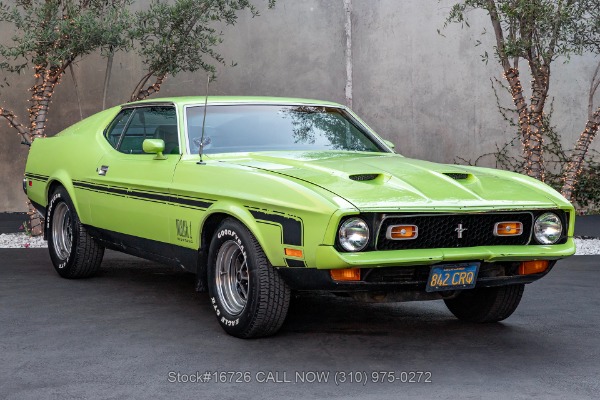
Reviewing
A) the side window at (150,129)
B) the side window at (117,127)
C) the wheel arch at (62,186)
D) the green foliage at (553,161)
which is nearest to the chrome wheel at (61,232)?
the wheel arch at (62,186)

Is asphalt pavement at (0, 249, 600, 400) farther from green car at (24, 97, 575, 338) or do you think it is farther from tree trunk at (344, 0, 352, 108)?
tree trunk at (344, 0, 352, 108)

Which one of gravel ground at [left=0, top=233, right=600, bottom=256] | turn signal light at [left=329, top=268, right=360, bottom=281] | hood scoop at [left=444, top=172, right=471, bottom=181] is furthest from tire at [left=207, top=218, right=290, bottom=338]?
gravel ground at [left=0, top=233, right=600, bottom=256]

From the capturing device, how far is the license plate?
5340 mm

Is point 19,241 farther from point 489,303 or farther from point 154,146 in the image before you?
point 489,303

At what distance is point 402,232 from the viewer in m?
5.26

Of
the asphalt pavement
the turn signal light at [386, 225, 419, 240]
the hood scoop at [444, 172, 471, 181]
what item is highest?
the hood scoop at [444, 172, 471, 181]

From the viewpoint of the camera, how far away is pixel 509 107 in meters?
14.4

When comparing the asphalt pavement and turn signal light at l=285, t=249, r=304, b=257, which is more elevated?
turn signal light at l=285, t=249, r=304, b=257

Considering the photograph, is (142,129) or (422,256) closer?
(422,256)

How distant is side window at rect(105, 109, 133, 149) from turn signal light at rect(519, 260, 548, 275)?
10.8ft

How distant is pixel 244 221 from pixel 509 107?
31.1ft

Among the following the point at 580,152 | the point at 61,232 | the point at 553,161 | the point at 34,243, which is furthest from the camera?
the point at 553,161

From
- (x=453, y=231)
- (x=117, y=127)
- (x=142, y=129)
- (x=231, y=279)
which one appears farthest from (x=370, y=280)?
(x=117, y=127)

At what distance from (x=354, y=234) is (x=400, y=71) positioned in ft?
31.2
